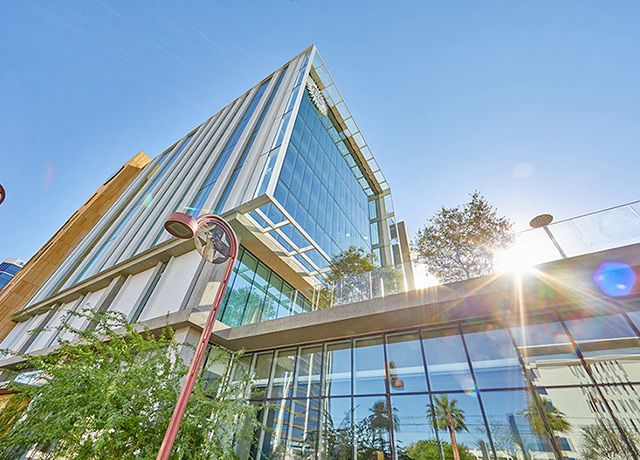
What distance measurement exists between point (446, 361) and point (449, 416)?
1489 mm

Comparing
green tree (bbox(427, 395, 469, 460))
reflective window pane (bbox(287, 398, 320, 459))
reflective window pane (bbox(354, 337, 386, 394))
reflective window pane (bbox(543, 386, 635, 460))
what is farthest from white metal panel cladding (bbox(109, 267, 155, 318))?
reflective window pane (bbox(543, 386, 635, 460))

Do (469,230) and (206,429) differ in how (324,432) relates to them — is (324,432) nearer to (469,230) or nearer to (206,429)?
(206,429)

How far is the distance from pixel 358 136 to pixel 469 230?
21.2 meters

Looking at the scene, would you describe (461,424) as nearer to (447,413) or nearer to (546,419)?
(447,413)

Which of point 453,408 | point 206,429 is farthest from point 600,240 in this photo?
point 206,429

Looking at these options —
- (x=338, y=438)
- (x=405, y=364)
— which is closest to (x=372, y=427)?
(x=338, y=438)

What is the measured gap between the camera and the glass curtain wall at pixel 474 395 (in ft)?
22.5

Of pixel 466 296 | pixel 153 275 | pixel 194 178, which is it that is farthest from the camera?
pixel 194 178

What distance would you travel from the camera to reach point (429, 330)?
9.72 metres

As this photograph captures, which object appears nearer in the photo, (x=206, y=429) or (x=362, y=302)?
(x=206, y=429)

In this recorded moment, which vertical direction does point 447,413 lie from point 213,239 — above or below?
below

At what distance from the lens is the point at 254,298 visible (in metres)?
14.8

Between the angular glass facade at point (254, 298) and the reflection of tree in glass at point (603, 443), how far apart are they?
907cm

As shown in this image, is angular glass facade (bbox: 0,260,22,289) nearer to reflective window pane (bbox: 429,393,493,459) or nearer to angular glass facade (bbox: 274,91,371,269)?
angular glass facade (bbox: 274,91,371,269)
